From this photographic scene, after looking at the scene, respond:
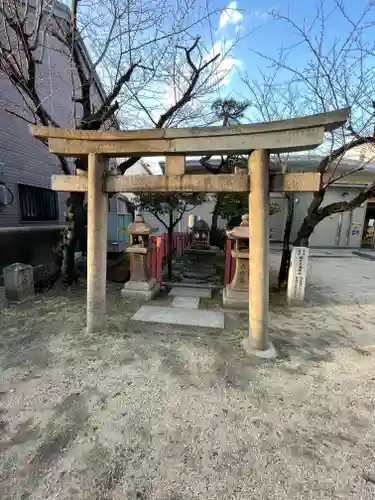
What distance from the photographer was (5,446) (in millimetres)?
2154

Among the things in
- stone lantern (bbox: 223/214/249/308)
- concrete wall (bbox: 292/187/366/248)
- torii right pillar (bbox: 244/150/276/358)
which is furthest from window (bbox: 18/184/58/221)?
concrete wall (bbox: 292/187/366/248)

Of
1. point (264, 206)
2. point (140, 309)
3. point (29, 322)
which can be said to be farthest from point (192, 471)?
point (29, 322)

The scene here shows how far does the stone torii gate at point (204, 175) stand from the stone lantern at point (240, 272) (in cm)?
183

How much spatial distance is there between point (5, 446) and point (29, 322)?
9.18 feet

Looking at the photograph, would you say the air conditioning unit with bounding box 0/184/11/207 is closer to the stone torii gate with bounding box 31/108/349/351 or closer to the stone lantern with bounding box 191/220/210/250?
the stone torii gate with bounding box 31/108/349/351

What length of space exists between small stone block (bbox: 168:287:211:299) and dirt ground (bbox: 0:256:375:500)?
189 centimetres

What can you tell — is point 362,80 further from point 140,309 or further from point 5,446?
point 5,446

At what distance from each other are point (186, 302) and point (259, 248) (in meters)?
2.83

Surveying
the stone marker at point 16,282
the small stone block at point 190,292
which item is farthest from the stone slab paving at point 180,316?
the stone marker at point 16,282

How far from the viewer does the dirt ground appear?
1.91 meters

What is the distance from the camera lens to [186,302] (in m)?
5.88

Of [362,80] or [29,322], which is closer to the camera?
[29,322]

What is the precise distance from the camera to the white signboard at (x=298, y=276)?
5734 mm

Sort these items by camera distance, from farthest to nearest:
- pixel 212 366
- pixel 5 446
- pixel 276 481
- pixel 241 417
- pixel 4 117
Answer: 1. pixel 4 117
2. pixel 212 366
3. pixel 241 417
4. pixel 5 446
5. pixel 276 481
